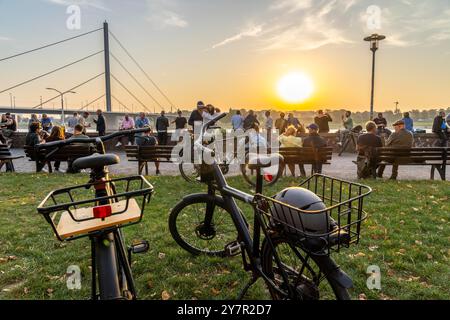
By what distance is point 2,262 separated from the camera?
3.75m

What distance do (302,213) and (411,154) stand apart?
24.5 ft

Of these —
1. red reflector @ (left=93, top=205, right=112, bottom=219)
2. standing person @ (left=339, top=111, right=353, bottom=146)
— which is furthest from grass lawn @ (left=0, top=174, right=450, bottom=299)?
standing person @ (left=339, top=111, right=353, bottom=146)

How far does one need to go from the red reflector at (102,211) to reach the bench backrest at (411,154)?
7.60 meters

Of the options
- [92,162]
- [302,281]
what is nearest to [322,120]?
[302,281]

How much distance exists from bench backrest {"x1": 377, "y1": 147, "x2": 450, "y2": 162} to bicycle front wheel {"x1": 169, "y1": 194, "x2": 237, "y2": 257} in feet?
19.1

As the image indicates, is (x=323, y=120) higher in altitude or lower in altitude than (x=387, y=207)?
higher

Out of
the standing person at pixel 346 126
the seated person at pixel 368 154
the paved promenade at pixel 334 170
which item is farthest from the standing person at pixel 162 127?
the seated person at pixel 368 154

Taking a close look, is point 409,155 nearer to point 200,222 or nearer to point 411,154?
point 411,154

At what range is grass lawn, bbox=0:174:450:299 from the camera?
3135mm
